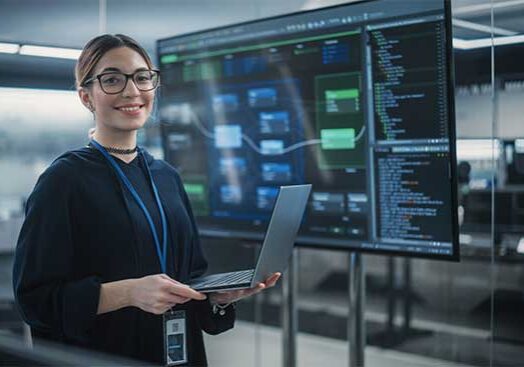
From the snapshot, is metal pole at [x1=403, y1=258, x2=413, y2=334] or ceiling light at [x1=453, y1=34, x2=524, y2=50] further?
metal pole at [x1=403, y1=258, x2=413, y2=334]

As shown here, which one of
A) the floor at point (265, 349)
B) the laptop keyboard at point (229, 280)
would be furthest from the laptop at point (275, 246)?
the floor at point (265, 349)

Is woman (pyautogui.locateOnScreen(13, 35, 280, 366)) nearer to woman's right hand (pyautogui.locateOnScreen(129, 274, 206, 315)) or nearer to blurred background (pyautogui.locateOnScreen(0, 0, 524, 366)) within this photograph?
woman's right hand (pyautogui.locateOnScreen(129, 274, 206, 315))

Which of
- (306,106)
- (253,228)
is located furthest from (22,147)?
(306,106)

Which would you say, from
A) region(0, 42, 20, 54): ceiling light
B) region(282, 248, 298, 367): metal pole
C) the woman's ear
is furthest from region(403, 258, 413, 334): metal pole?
region(0, 42, 20, 54): ceiling light

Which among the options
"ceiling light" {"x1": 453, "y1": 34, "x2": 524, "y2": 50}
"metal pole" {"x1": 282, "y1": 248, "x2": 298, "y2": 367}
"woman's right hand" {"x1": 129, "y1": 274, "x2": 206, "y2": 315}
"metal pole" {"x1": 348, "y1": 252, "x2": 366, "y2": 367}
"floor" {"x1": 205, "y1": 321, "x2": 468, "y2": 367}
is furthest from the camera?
"floor" {"x1": 205, "y1": 321, "x2": 468, "y2": 367}

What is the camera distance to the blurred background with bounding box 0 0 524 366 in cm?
290

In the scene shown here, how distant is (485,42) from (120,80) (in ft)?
5.52

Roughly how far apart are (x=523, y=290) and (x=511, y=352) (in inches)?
10.6

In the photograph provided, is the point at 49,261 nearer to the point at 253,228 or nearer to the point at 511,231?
the point at 253,228

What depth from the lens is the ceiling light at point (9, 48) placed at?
399 cm

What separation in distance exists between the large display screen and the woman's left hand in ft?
3.27

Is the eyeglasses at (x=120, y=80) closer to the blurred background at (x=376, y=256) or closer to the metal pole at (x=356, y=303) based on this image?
the metal pole at (x=356, y=303)

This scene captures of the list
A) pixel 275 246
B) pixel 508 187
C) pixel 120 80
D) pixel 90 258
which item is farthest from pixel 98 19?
pixel 275 246

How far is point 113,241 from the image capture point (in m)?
1.82
